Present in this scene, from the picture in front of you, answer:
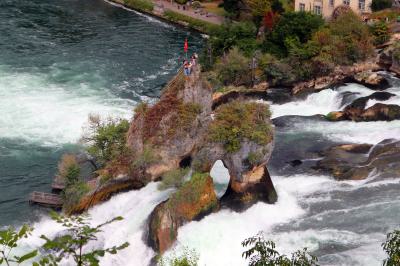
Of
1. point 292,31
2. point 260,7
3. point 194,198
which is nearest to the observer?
A: point 194,198

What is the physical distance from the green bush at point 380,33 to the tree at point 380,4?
23.2 ft

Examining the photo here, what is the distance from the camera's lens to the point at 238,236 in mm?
44812

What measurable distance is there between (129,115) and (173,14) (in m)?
40.6

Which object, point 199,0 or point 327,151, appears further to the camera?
point 199,0

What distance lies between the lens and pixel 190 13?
106 metres

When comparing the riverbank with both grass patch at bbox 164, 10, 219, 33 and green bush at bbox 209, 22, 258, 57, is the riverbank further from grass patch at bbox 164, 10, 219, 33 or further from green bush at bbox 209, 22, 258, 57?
green bush at bbox 209, 22, 258, 57

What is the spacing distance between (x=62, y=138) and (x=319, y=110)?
26.2 m

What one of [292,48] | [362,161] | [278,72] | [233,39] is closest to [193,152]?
[362,161]

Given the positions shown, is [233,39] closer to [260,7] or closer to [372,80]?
[260,7]

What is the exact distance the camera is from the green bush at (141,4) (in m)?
109

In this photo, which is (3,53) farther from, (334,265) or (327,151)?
(334,265)

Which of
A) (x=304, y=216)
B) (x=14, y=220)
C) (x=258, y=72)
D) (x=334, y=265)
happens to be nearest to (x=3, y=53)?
(x=258, y=72)

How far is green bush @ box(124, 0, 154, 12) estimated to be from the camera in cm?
10888

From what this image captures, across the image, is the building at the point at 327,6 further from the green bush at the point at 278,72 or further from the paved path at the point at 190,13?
the green bush at the point at 278,72
